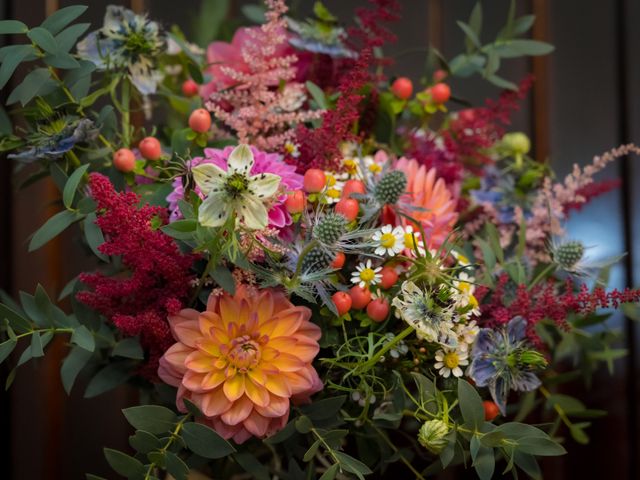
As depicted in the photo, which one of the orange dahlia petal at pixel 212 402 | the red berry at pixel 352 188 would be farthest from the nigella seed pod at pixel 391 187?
the orange dahlia petal at pixel 212 402

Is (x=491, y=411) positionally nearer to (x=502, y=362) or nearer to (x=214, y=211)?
(x=502, y=362)

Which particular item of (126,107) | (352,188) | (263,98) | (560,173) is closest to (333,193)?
(352,188)

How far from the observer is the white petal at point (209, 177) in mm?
468

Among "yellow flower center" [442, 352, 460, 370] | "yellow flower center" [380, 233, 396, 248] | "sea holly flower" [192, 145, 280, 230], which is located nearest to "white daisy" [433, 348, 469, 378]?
"yellow flower center" [442, 352, 460, 370]

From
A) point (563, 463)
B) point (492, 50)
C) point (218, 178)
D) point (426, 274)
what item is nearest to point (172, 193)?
point (218, 178)

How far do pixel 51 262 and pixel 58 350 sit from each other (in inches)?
5.0

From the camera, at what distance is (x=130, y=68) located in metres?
0.67

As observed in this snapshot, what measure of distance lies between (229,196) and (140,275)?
0.45 feet

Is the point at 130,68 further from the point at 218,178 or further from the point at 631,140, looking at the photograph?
the point at 631,140

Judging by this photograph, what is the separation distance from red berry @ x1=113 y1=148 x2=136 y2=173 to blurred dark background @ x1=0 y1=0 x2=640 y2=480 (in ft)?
1.14

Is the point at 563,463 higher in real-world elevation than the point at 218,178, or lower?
lower

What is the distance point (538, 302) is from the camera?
613 mm

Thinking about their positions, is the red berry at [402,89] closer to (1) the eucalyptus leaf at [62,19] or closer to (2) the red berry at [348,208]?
(2) the red berry at [348,208]

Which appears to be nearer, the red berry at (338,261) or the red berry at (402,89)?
the red berry at (338,261)
